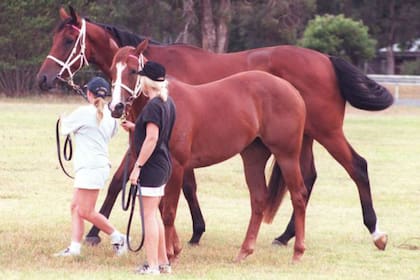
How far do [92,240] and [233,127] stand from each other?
2.20m

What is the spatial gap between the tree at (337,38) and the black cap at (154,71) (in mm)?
36513

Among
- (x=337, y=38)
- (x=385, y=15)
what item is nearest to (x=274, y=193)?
(x=337, y=38)

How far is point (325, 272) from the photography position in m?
8.94

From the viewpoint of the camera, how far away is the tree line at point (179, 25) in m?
40.0

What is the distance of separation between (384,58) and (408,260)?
55.4m

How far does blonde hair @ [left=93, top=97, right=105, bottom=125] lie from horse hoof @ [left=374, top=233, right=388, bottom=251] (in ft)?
11.0

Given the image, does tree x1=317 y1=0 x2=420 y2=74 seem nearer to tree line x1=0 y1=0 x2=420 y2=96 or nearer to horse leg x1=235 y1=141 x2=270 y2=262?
tree line x1=0 y1=0 x2=420 y2=96

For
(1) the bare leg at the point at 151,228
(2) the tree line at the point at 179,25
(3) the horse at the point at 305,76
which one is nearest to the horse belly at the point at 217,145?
(1) the bare leg at the point at 151,228

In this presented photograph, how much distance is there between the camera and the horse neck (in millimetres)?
10492

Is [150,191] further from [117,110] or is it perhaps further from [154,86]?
[154,86]

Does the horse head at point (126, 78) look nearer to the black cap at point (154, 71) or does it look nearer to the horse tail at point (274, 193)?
the black cap at point (154, 71)

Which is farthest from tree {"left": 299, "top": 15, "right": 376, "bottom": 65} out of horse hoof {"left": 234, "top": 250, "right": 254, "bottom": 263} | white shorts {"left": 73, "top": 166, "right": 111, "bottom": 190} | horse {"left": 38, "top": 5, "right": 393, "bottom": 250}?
white shorts {"left": 73, "top": 166, "right": 111, "bottom": 190}

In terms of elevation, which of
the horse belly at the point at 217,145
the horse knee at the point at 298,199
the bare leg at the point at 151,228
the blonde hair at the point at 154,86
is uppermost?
the blonde hair at the point at 154,86

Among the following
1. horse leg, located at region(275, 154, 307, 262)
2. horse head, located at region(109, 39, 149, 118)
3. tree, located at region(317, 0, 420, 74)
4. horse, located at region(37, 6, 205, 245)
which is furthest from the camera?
tree, located at region(317, 0, 420, 74)
